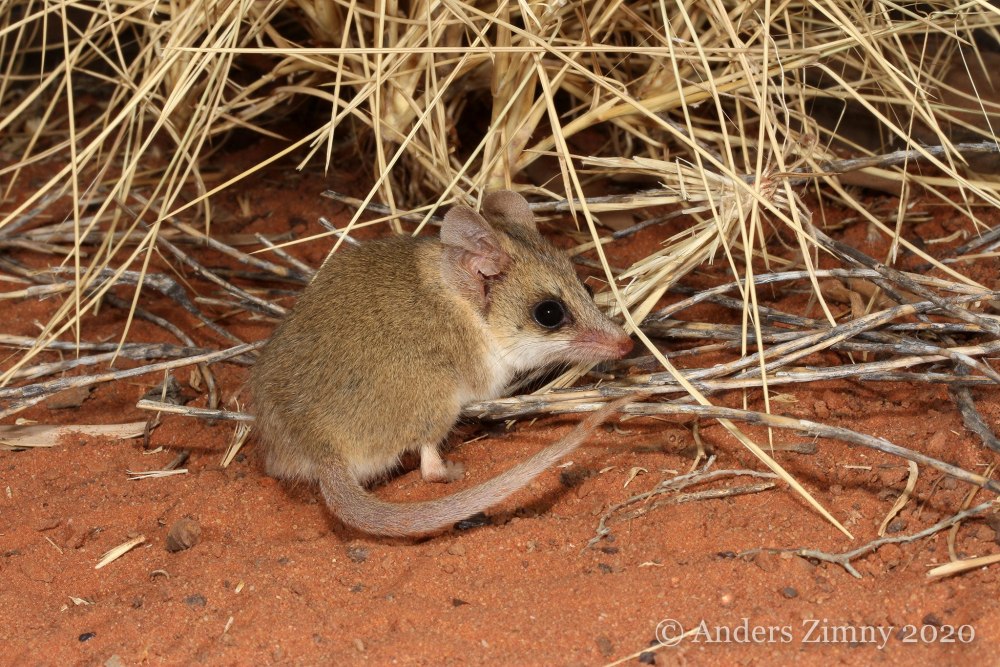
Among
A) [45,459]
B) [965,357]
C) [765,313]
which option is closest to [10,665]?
[45,459]

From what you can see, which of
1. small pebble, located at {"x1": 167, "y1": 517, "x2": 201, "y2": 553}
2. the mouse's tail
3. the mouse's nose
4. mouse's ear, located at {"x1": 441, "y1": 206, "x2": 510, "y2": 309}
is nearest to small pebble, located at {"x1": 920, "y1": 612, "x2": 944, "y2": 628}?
the mouse's tail

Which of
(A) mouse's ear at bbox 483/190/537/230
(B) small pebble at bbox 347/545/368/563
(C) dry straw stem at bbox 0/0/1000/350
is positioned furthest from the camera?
(A) mouse's ear at bbox 483/190/537/230

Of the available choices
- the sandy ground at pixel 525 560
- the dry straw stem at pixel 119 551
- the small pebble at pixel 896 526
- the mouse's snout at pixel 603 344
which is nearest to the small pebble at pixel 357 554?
the sandy ground at pixel 525 560

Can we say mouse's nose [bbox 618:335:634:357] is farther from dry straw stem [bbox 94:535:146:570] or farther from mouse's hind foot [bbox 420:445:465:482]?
dry straw stem [bbox 94:535:146:570]

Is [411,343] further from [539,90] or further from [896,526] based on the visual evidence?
[896,526]

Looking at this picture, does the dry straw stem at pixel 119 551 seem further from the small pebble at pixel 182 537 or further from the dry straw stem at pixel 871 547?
the dry straw stem at pixel 871 547

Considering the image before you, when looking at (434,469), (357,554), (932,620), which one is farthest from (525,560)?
(932,620)
